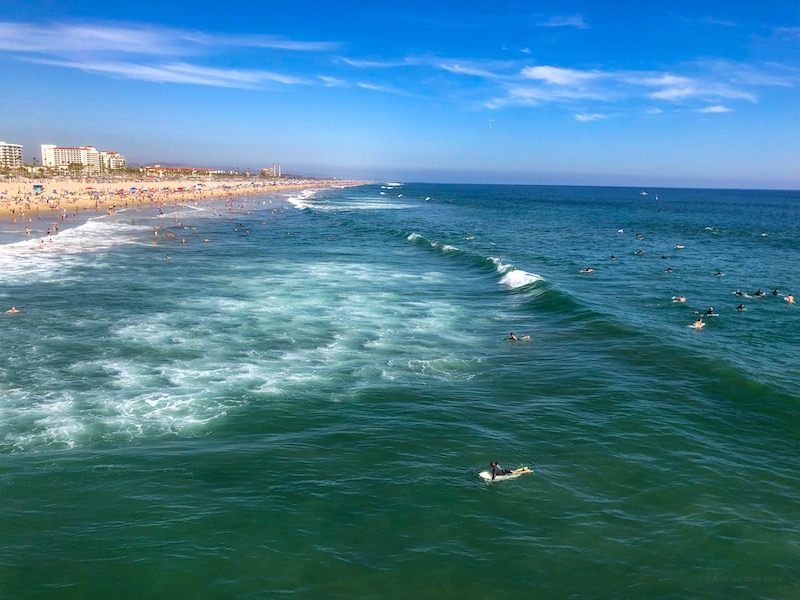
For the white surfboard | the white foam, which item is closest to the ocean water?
the white surfboard

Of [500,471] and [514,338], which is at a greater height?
[514,338]

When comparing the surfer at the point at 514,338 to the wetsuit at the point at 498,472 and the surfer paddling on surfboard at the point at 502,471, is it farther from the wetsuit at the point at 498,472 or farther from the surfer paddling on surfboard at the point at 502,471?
the wetsuit at the point at 498,472

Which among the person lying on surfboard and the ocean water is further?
the person lying on surfboard

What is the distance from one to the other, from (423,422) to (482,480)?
484 cm

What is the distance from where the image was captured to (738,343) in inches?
1403

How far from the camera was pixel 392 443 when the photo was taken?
22.6 metres

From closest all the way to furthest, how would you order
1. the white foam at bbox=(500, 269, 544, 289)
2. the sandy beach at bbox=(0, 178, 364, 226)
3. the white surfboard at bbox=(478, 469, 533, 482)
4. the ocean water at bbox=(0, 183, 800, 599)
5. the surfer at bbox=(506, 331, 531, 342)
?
the ocean water at bbox=(0, 183, 800, 599), the white surfboard at bbox=(478, 469, 533, 482), the surfer at bbox=(506, 331, 531, 342), the white foam at bbox=(500, 269, 544, 289), the sandy beach at bbox=(0, 178, 364, 226)

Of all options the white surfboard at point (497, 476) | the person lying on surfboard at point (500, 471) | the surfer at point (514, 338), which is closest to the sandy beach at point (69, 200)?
the surfer at point (514, 338)

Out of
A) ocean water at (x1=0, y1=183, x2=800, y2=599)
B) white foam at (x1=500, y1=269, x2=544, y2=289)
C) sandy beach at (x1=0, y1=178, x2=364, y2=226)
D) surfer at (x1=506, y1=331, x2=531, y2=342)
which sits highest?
sandy beach at (x1=0, y1=178, x2=364, y2=226)

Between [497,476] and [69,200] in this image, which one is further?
[69,200]

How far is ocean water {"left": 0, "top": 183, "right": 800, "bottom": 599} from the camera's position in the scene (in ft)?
52.1

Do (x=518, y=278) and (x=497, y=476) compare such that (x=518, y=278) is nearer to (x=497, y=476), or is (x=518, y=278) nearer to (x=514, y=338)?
(x=514, y=338)

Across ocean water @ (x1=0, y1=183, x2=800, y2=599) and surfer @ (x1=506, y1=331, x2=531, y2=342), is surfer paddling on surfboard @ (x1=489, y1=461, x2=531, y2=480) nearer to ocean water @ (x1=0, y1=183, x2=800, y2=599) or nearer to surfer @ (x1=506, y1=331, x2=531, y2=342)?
ocean water @ (x1=0, y1=183, x2=800, y2=599)

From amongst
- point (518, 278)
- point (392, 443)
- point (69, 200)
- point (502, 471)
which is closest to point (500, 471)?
point (502, 471)
